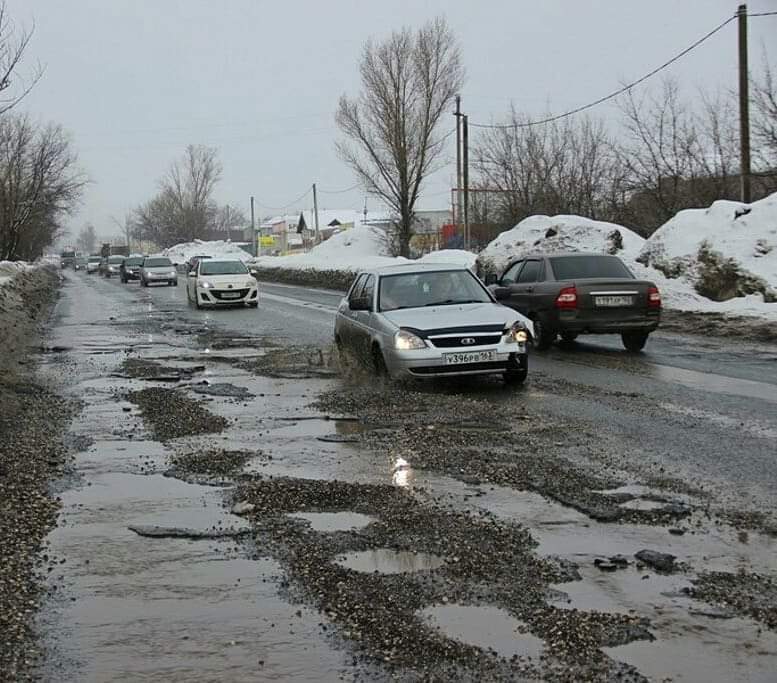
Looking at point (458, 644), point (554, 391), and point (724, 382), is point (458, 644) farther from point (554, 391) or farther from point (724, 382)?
point (724, 382)

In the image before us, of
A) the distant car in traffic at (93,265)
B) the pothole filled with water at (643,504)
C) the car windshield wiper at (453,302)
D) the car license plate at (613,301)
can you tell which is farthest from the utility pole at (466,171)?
the distant car in traffic at (93,265)

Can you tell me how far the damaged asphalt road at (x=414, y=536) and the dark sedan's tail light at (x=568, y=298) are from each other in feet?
13.1

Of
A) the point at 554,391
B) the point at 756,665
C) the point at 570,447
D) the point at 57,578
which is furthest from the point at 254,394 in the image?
the point at 756,665

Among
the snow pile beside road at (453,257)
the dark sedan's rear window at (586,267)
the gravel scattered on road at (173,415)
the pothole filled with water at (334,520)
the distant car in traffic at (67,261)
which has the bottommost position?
the pothole filled with water at (334,520)

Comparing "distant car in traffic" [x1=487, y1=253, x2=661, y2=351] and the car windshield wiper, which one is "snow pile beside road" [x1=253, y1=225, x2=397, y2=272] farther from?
the car windshield wiper

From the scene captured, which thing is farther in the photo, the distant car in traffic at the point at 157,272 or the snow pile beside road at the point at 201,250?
the snow pile beside road at the point at 201,250

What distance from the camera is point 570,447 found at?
24.7ft

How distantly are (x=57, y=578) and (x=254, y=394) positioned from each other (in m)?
6.13

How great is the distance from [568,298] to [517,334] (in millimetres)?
4084

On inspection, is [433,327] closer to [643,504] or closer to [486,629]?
[643,504]

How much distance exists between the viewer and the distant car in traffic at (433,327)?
10727mm

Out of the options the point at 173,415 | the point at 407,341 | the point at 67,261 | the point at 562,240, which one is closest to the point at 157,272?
the point at 562,240

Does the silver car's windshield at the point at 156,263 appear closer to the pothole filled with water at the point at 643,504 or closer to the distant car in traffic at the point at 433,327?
the distant car in traffic at the point at 433,327

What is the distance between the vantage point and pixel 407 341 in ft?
35.5
